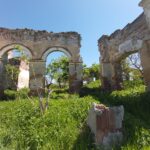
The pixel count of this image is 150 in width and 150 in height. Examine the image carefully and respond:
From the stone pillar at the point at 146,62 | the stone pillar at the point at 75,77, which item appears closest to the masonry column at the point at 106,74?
the stone pillar at the point at 75,77

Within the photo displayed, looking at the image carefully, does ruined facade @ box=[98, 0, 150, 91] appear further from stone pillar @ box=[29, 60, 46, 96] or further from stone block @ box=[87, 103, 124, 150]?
stone block @ box=[87, 103, 124, 150]

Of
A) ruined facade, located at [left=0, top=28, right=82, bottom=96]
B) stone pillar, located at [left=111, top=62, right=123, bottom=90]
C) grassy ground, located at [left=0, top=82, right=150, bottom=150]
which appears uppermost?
ruined facade, located at [left=0, top=28, right=82, bottom=96]

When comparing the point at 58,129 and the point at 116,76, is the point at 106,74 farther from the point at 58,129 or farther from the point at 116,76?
the point at 58,129

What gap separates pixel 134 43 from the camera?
11.5 meters

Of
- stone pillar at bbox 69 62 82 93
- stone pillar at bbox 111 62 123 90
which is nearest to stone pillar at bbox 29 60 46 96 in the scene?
stone pillar at bbox 69 62 82 93

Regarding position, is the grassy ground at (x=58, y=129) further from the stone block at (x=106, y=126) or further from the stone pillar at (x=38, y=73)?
the stone pillar at (x=38, y=73)

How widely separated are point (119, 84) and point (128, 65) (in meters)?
7.01

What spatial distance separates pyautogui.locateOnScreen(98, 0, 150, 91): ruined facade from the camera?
10508 mm

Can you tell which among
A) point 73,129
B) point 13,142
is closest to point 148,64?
point 73,129

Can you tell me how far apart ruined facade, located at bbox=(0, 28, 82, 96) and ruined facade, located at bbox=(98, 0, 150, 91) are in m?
1.65

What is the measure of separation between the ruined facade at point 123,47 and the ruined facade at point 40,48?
1648 mm

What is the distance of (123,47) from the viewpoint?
1280cm

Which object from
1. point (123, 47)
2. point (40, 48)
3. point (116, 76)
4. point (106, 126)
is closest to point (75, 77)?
point (116, 76)

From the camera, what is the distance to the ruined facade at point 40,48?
49.5ft
